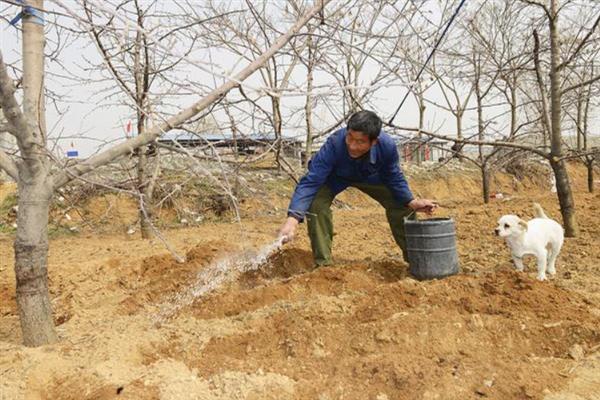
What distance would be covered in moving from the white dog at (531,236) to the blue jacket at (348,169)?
0.86m

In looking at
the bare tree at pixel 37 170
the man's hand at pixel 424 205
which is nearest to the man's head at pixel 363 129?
the man's hand at pixel 424 205

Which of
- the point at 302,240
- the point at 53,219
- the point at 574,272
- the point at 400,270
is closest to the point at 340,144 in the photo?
the point at 400,270

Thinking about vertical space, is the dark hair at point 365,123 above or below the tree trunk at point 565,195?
above

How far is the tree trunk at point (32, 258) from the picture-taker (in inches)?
115

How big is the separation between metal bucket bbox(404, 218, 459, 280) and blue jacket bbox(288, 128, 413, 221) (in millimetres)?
548

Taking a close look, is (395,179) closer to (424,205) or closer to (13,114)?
(424,205)

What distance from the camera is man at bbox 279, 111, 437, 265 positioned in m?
4.00

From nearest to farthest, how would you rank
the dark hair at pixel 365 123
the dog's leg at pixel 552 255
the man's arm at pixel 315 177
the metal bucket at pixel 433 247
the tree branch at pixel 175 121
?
the tree branch at pixel 175 121 → the dark hair at pixel 365 123 → the metal bucket at pixel 433 247 → the man's arm at pixel 315 177 → the dog's leg at pixel 552 255

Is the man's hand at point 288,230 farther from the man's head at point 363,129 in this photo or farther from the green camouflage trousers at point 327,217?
the green camouflage trousers at point 327,217

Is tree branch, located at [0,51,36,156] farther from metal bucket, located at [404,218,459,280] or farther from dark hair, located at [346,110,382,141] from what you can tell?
metal bucket, located at [404,218,459,280]

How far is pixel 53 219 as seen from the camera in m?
9.98

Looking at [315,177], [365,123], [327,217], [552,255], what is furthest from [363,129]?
[552,255]

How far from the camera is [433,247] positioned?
13.5ft

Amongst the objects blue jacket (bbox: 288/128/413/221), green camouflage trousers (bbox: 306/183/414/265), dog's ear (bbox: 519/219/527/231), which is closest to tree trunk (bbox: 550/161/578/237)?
dog's ear (bbox: 519/219/527/231)
